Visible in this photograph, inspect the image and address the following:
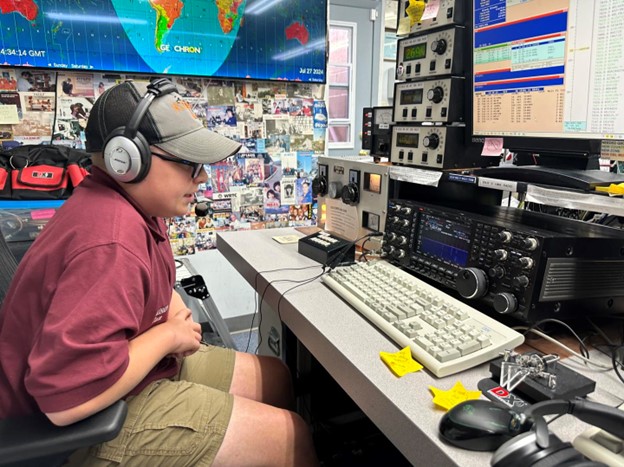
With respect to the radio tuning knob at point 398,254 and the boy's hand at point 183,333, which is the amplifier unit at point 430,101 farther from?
the boy's hand at point 183,333

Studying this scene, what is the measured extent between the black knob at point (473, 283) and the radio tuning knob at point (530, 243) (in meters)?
0.11

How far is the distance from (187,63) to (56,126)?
0.66 metres

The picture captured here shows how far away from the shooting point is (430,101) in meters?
1.32

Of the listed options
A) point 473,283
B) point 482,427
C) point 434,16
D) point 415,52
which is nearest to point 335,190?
point 415,52

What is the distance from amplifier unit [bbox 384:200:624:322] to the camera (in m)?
0.86

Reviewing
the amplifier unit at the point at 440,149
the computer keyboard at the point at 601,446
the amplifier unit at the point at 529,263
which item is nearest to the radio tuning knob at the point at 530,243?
the amplifier unit at the point at 529,263

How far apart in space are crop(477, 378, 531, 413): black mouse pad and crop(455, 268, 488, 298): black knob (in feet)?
0.75

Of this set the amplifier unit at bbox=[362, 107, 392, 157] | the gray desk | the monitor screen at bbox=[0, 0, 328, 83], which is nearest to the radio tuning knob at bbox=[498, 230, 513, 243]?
the gray desk

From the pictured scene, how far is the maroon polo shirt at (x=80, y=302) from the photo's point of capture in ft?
2.21

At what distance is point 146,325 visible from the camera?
88 centimetres

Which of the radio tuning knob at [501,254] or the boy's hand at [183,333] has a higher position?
the radio tuning knob at [501,254]

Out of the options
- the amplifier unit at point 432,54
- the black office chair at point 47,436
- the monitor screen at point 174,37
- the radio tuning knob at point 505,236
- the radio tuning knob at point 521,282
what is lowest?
the black office chair at point 47,436

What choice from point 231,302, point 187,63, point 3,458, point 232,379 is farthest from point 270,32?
point 3,458

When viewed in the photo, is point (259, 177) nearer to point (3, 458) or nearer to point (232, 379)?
point (232, 379)
